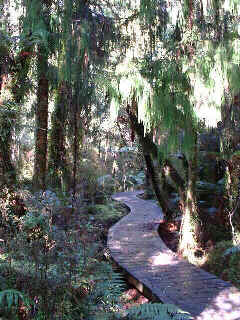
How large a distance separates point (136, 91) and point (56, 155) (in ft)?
18.1

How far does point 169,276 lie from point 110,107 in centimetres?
276

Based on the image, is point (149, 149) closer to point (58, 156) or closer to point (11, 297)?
point (58, 156)

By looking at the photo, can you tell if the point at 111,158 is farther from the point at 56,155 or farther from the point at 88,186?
the point at 56,155

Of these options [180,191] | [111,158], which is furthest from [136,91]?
[111,158]

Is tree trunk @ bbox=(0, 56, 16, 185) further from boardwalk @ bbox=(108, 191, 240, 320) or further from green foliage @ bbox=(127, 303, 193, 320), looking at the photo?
green foliage @ bbox=(127, 303, 193, 320)

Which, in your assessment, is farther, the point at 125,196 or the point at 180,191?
the point at 125,196

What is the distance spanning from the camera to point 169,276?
5656 mm

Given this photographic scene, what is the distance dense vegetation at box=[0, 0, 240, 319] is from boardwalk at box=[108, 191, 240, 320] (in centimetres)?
41

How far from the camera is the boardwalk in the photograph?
452cm

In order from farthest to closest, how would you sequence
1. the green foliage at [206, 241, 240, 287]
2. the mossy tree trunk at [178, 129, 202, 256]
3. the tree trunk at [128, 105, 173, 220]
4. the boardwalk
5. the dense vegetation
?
the tree trunk at [128, 105, 173, 220] < the mossy tree trunk at [178, 129, 202, 256] < the green foliage at [206, 241, 240, 287] < the boardwalk < the dense vegetation

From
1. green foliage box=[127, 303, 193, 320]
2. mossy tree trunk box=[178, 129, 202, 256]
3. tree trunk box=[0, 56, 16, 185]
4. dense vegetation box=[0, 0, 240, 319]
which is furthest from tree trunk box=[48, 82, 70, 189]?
green foliage box=[127, 303, 193, 320]

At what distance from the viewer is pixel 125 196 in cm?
1526

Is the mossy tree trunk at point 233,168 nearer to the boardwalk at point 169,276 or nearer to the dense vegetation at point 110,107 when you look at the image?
the dense vegetation at point 110,107

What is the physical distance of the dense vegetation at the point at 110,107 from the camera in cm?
394
